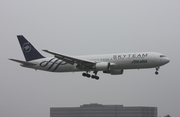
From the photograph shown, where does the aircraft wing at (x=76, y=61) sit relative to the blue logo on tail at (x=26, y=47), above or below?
below

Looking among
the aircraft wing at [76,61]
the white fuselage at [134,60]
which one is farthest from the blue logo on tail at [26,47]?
the white fuselage at [134,60]

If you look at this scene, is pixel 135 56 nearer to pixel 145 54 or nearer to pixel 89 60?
pixel 145 54

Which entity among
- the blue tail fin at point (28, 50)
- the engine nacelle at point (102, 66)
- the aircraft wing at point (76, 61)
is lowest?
the engine nacelle at point (102, 66)

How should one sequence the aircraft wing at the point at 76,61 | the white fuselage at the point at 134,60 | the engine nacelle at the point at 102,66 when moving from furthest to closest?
the aircraft wing at the point at 76,61, the engine nacelle at the point at 102,66, the white fuselage at the point at 134,60

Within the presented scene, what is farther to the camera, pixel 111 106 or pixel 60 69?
pixel 111 106

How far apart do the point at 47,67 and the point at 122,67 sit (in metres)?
14.1

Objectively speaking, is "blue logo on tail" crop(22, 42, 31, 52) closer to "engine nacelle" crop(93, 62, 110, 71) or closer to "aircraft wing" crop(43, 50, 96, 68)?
"aircraft wing" crop(43, 50, 96, 68)

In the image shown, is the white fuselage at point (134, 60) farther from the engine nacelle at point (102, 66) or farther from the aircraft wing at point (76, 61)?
the aircraft wing at point (76, 61)

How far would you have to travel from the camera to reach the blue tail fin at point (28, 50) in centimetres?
7056

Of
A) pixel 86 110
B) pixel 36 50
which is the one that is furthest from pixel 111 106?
pixel 36 50

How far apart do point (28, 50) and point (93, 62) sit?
47.5 feet

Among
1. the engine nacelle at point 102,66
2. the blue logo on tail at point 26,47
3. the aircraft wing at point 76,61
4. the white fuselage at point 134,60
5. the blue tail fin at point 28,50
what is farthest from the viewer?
the blue logo on tail at point 26,47

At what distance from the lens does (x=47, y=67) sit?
68.6m

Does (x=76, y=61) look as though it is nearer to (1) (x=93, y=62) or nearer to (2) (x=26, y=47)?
(1) (x=93, y=62)
